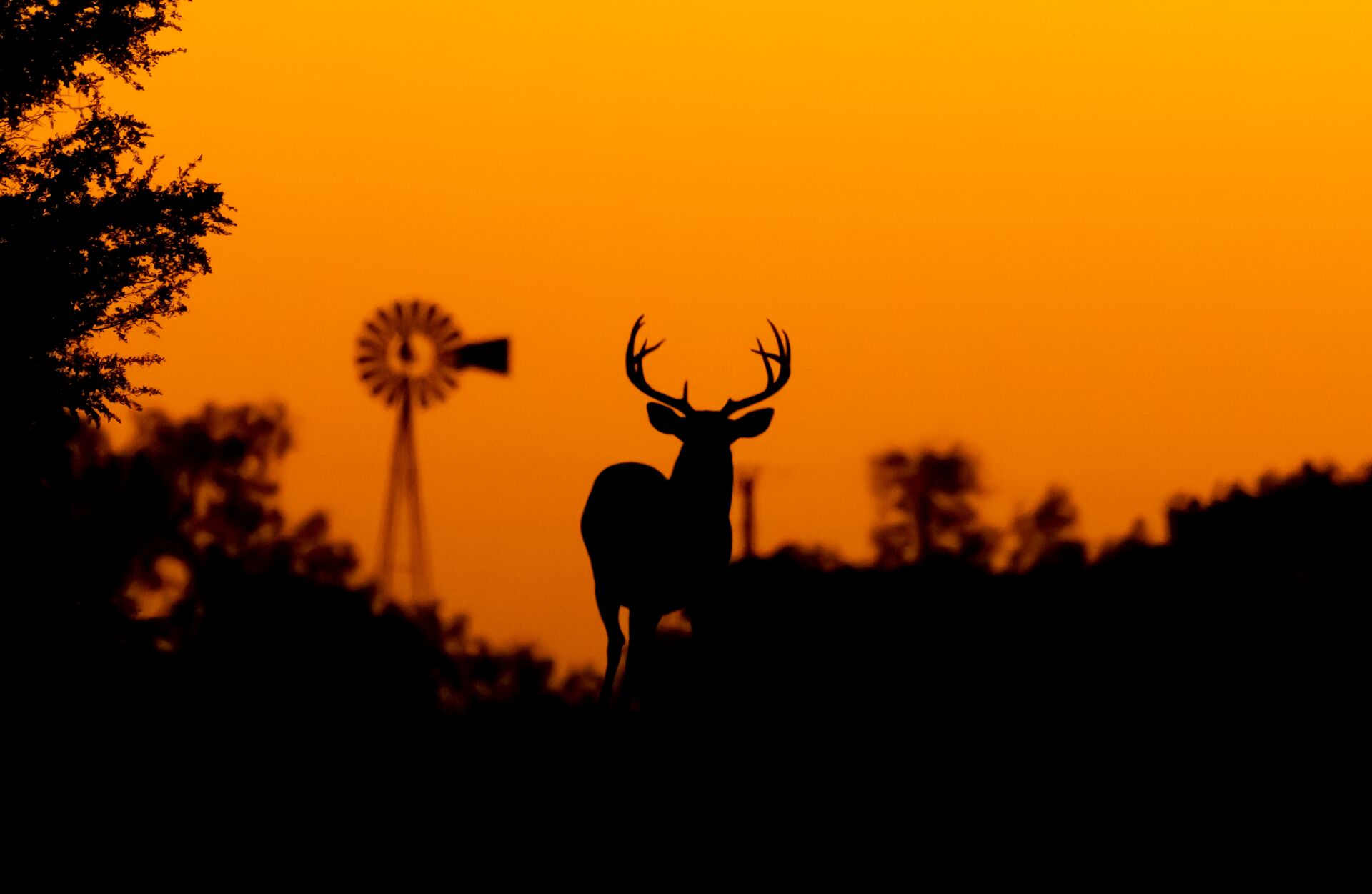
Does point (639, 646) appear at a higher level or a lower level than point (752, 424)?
lower

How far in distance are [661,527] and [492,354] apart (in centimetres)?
1510

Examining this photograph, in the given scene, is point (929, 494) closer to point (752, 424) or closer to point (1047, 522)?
point (1047, 522)

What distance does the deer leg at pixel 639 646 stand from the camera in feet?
62.0

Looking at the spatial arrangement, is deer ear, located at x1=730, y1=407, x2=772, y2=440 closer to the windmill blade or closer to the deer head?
the deer head

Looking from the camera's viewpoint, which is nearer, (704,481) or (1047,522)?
(704,481)

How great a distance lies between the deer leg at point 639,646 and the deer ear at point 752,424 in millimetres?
1710

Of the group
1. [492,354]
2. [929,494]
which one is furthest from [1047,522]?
[492,354]

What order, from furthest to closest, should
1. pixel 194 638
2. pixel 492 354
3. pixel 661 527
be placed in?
pixel 492 354 → pixel 194 638 → pixel 661 527

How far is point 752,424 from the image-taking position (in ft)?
63.8

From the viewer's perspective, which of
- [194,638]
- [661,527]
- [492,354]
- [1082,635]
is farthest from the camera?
[492,354]

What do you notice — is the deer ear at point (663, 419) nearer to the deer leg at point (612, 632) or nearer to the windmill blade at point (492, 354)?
the deer leg at point (612, 632)

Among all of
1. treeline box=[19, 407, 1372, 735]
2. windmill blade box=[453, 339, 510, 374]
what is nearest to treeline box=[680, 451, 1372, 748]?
treeline box=[19, 407, 1372, 735]

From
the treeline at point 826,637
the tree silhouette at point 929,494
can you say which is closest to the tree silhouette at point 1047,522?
the tree silhouette at point 929,494

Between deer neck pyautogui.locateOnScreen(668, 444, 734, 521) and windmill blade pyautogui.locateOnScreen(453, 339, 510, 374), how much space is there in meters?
14.4
